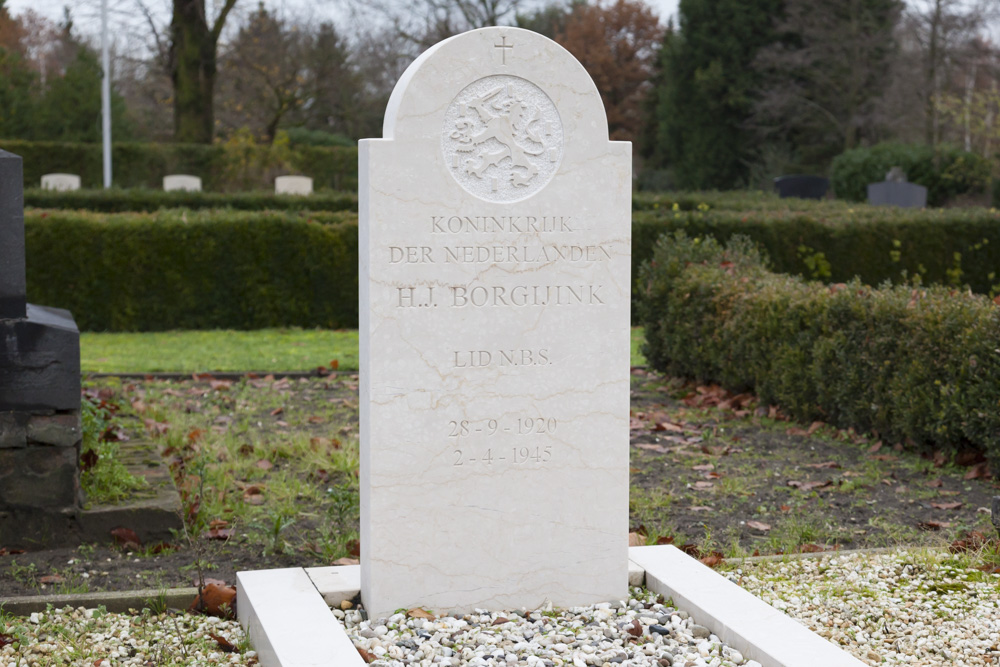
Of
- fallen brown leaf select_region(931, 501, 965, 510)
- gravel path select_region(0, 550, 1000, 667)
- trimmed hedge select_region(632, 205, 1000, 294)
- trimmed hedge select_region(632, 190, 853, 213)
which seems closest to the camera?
gravel path select_region(0, 550, 1000, 667)

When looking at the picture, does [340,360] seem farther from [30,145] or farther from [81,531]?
[30,145]

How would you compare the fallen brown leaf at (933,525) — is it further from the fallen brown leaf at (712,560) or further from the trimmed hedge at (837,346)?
the fallen brown leaf at (712,560)

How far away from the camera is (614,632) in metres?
3.22

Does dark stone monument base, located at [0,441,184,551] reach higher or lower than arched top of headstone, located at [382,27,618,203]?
lower

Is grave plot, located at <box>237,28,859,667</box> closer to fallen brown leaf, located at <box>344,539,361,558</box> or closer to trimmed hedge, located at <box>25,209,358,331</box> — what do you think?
fallen brown leaf, located at <box>344,539,361,558</box>

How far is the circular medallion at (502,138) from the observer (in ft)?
10.8

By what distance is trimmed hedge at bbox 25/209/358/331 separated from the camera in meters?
11.2

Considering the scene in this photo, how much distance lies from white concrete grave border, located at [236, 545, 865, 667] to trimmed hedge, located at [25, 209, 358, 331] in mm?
8184

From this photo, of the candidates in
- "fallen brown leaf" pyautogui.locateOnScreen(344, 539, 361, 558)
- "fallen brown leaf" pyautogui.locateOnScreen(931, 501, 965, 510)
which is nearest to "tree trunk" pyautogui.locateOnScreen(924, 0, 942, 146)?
"fallen brown leaf" pyautogui.locateOnScreen(931, 501, 965, 510)

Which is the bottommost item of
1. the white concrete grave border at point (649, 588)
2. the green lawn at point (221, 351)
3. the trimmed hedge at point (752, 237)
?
the white concrete grave border at point (649, 588)

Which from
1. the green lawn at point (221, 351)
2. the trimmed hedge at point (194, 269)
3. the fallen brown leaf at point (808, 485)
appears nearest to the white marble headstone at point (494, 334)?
the fallen brown leaf at point (808, 485)

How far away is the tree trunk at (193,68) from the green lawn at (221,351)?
35.5 ft

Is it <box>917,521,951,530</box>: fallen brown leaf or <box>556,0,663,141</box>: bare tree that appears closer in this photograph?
<box>917,521,951,530</box>: fallen brown leaf

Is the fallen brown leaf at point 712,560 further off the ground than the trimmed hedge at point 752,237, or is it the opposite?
the trimmed hedge at point 752,237
